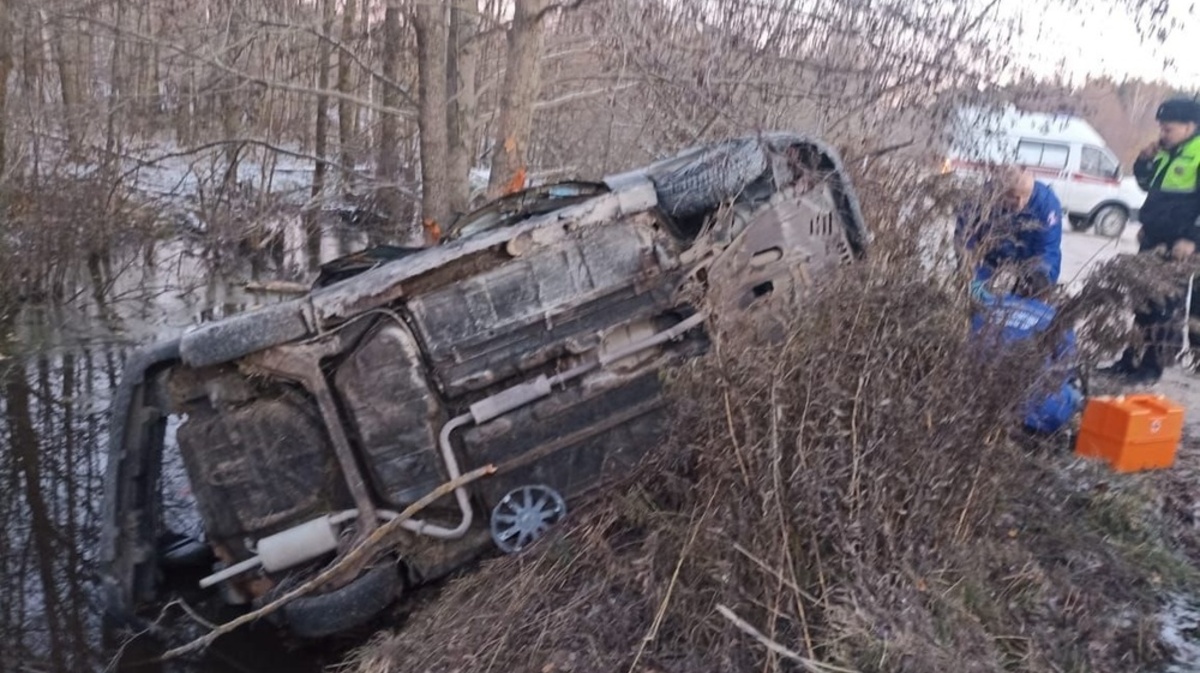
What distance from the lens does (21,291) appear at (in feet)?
34.0

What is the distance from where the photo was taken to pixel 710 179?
184 inches

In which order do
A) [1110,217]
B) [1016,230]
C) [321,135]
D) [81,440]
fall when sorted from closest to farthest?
[1016,230], [81,440], [321,135], [1110,217]

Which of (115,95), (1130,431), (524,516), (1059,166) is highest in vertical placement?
(115,95)

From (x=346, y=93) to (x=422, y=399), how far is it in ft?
21.9

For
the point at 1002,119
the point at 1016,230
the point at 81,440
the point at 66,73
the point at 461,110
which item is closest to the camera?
the point at 1016,230

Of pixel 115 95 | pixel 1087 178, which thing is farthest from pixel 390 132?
pixel 1087 178

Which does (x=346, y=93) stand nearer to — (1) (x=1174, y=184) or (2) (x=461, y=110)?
(2) (x=461, y=110)

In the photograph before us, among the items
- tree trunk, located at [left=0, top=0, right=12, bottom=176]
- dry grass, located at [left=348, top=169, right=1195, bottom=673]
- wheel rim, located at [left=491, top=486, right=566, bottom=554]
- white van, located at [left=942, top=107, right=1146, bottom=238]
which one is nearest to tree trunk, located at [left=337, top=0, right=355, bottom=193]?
tree trunk, located at [left=0, top=0, right=12, bottom=176]

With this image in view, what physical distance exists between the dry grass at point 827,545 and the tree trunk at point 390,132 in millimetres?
6880

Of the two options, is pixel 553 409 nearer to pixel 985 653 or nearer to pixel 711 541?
pixel 711 541

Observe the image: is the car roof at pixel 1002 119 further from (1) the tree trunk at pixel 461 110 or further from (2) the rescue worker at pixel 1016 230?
(1) the tree trunk at pixel 461 110

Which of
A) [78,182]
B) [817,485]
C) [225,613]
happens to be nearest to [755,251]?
[817,485]

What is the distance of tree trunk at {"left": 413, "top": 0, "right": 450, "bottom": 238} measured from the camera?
29.7 ft

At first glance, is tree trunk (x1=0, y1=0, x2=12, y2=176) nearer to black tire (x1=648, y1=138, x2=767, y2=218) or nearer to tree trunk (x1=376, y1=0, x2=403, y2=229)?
tree trunk (x1=376, y1=0, x2=403, y2=229)
